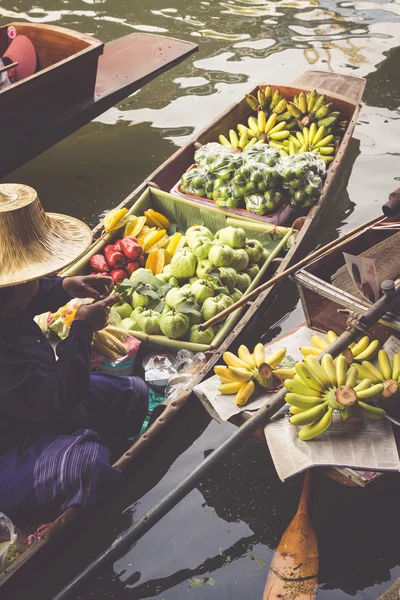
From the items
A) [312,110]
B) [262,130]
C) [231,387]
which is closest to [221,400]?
[231,387]

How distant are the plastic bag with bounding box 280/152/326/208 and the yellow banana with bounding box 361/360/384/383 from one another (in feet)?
6.50

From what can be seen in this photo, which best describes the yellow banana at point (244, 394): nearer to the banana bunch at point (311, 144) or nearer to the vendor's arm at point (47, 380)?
the vendor's arm at point (47, 380)

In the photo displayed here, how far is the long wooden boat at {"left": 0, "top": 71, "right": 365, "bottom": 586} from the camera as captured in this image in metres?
2.73

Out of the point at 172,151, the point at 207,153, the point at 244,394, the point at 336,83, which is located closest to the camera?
the point at 244,394

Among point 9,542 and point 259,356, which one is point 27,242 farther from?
point 259,356

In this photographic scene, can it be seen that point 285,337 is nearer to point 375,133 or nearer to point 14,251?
point 14,251

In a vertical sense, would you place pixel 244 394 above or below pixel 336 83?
below

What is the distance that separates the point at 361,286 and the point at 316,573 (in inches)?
58.8

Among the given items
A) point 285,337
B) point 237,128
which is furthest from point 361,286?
point 237,128

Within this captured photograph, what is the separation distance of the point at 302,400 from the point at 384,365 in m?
0.52

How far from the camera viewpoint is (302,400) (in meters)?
2.97

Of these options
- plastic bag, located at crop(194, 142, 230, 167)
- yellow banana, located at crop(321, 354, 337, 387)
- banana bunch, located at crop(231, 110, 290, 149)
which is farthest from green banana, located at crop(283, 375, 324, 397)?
banana bunch, located at crop(231, 110, 290, 149)

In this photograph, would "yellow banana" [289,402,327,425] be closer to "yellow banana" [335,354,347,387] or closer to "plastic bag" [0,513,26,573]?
"yellow banana" [335,354,347,387]

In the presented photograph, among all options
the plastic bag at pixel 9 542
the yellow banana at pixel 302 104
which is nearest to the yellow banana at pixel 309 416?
the plastic bag at pixel 9 542
